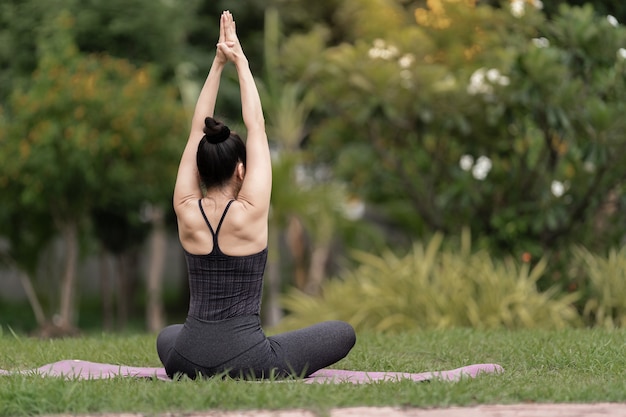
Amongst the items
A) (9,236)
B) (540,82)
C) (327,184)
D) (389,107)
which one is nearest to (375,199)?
(327,184)

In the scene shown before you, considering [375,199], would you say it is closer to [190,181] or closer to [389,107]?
[389,107]

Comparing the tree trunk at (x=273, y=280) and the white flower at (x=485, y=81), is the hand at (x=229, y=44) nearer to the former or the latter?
the white flower at (x=485, y=81)

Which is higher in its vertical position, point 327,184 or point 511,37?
point 511,37

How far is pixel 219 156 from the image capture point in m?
Answer: 4.98

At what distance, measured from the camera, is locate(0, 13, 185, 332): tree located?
1257cm

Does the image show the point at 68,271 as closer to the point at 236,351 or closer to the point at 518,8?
the point at 518,8

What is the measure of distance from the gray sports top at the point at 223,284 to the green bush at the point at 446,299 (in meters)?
4.33

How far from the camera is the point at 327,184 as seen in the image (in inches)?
577

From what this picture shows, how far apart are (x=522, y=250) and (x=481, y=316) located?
65.2 inches

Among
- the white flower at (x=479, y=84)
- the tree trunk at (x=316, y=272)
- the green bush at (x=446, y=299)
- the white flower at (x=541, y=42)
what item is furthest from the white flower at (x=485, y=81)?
the tree trunk at (x=316, y=272)

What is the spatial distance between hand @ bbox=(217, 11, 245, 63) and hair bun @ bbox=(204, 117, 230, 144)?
547mm

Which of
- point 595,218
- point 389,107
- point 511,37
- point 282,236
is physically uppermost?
point 511,37

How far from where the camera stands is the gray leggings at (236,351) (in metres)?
4.94

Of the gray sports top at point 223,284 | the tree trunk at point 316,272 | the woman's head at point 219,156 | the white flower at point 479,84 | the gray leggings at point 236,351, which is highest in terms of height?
the woman's head at point 219,156
